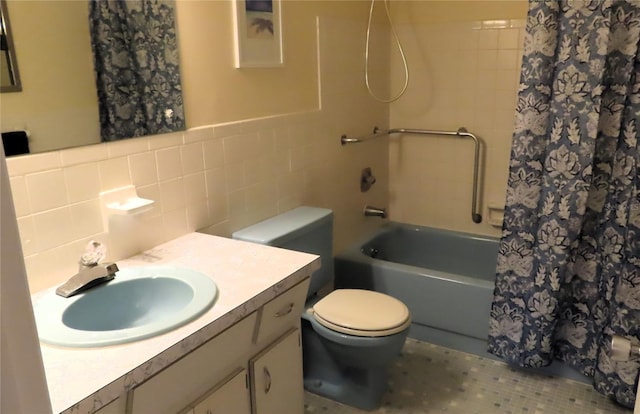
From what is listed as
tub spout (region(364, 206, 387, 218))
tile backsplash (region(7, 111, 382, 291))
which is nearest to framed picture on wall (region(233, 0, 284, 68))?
tile backsplash (region(7, 111, 382, 291))

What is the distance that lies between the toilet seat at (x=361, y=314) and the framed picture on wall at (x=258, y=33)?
3.42 ft

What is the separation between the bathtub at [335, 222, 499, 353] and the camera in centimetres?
260

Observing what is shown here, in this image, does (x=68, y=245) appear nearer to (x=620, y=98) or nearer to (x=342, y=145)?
(x=342, y=145)

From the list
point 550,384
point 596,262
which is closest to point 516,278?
point 596,262

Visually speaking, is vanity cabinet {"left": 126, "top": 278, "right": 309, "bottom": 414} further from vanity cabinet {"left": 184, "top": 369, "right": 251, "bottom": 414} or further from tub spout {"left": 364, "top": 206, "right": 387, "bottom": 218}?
tub spout {"left": 364, "top": 206, "right": 387, "bottom": 218}

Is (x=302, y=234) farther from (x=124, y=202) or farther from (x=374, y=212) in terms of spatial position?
(x=374, y=212)

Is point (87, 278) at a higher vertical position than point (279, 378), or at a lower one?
higher

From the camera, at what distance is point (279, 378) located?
1.73 metres

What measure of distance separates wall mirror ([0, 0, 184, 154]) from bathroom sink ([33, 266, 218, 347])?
1.41 feet

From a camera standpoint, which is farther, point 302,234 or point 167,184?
point 302,234

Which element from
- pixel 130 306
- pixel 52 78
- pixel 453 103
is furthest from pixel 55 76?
pixel 453 103

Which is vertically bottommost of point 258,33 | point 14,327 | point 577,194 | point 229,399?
point 229,399

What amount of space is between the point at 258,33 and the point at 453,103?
4.73ft

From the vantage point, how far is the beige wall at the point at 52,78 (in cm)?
149
